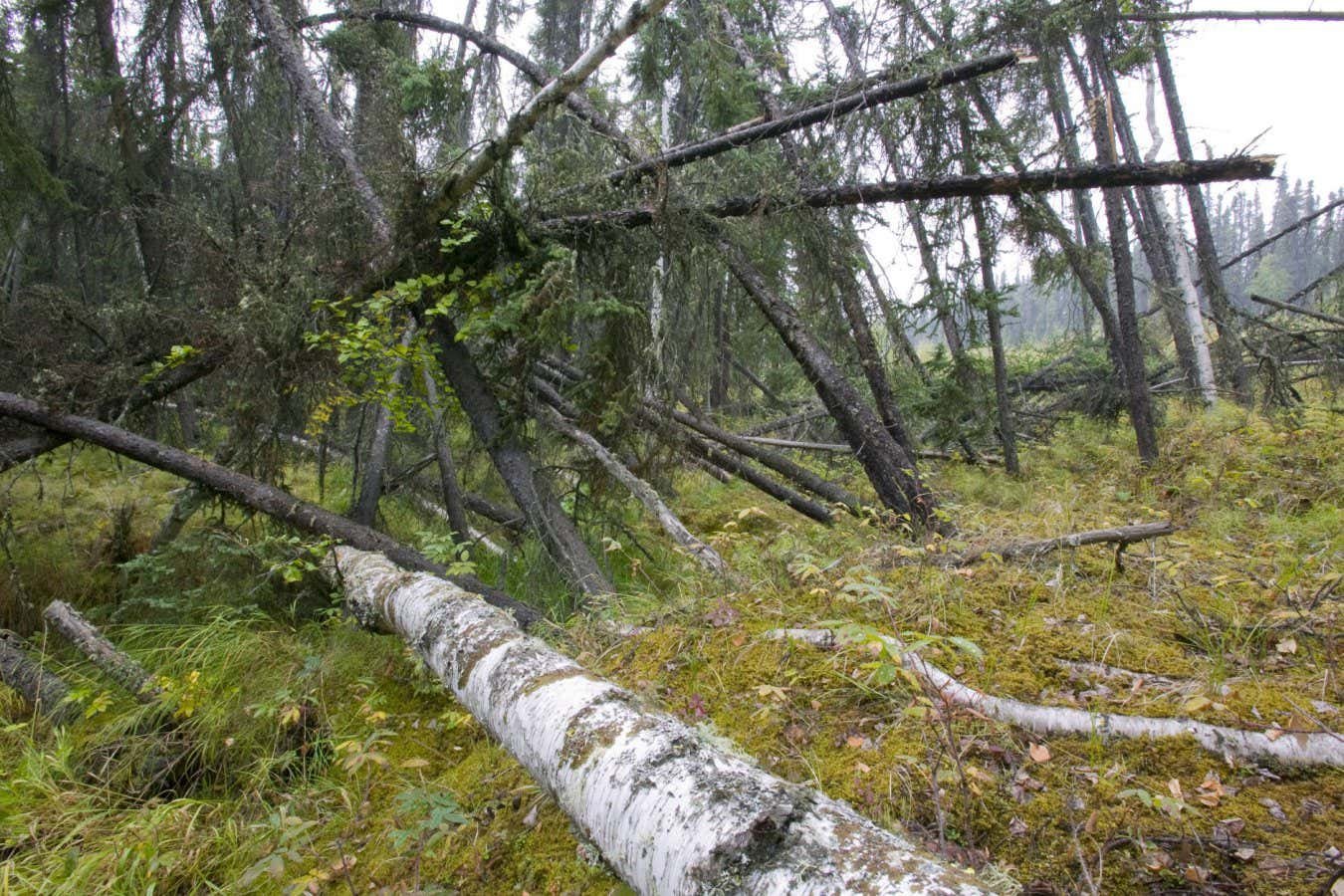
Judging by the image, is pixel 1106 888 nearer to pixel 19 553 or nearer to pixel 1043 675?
pixel 1043 675

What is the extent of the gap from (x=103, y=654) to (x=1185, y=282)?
14.8 m

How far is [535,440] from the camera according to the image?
5.02m

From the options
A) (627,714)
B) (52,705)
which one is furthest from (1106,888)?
(52,705)

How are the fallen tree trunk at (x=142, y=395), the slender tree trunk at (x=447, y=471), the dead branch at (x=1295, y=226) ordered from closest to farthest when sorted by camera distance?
the fallen tree trunk at (x=142, y=395) → the slender tree trunk at (x=447, y=471) → the dead branch at (x=1295, y=226)

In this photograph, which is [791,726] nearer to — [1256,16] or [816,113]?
[816,113]

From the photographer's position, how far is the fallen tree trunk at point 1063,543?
3602mm

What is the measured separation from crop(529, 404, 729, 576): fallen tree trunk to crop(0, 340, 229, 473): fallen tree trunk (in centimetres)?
264

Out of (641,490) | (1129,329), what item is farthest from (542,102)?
(1129,329)

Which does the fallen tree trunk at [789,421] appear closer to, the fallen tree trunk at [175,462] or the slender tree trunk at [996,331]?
the slender tree trunk at [996,331]

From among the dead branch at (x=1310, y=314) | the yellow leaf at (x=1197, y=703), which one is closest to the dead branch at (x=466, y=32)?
the yellow leaf at (x=1197, y=703)

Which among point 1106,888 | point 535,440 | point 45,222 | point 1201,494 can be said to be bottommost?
point 1201,494

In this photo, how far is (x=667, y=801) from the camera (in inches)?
56.2

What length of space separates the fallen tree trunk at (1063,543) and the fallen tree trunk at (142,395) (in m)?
5.55

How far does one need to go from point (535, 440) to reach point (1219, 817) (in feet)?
14.2
